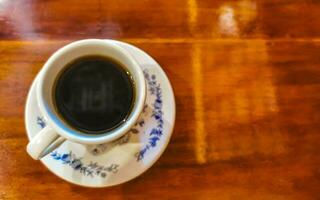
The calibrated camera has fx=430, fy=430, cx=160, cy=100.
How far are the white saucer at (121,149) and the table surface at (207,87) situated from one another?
2 cm

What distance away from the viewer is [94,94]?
67 centimetres

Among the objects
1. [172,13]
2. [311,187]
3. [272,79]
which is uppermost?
[172,13]

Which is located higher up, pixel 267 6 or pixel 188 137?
pixel 267 6

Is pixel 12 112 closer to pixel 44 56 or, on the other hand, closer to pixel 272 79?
pixel 44 56

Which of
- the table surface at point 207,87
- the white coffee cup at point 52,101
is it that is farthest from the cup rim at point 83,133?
the table surface at point 207,87

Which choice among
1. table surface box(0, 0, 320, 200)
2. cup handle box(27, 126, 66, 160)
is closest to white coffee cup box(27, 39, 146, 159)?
cup handle box(27, 126, 66, 160)

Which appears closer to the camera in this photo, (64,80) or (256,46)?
(64,80)

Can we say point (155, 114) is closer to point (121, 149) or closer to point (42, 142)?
point (121, 149)

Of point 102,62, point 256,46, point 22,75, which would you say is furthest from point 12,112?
point 256,46

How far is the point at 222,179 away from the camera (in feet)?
2.30

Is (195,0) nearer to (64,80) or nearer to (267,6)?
(267,6)

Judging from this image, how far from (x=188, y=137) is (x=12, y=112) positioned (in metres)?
0.29

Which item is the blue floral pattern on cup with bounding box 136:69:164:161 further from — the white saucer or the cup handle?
the cup handle

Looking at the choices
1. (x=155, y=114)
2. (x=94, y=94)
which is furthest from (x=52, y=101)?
(x=155, y=114)
